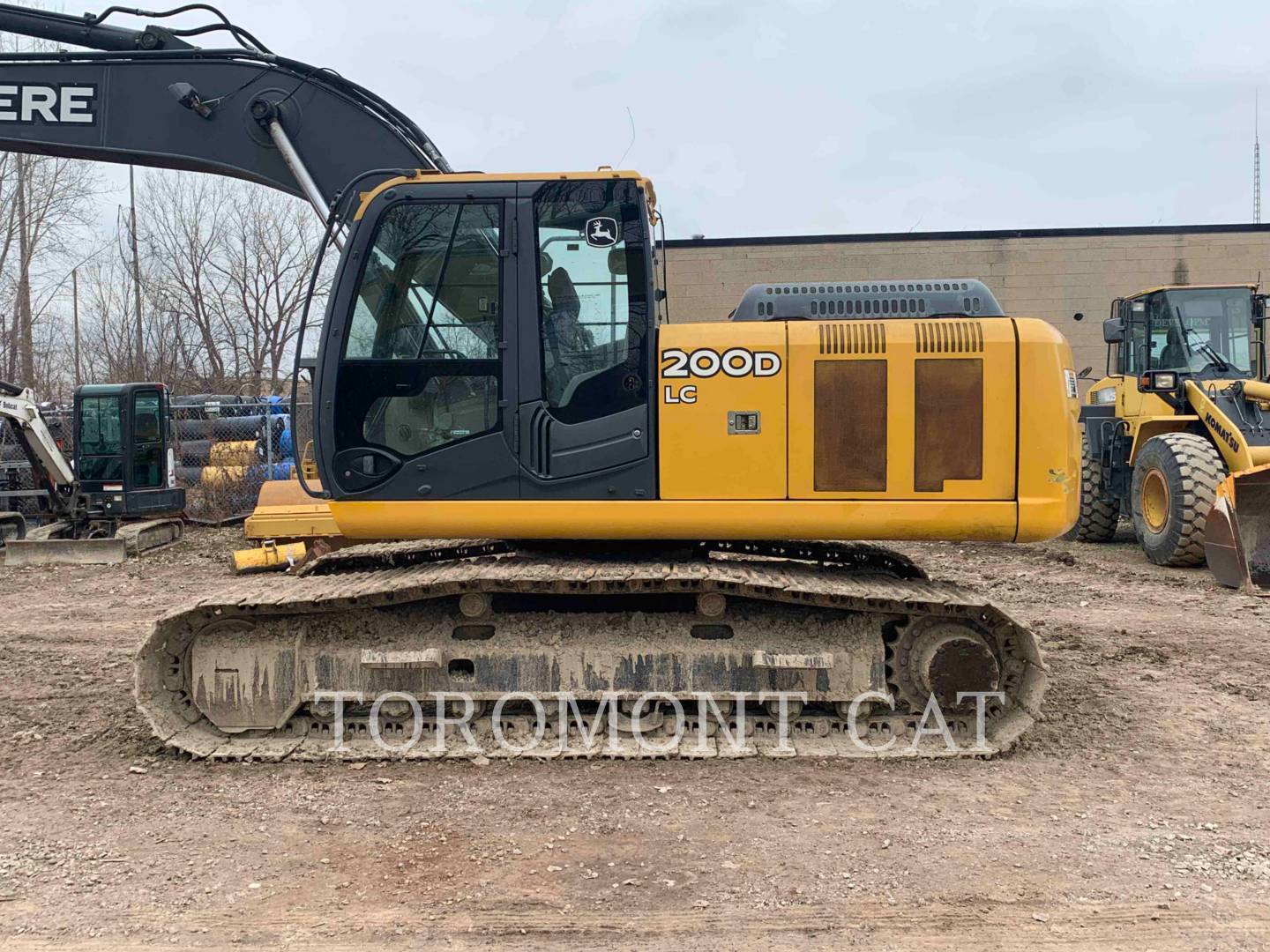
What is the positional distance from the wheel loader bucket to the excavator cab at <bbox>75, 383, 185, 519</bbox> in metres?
12.6

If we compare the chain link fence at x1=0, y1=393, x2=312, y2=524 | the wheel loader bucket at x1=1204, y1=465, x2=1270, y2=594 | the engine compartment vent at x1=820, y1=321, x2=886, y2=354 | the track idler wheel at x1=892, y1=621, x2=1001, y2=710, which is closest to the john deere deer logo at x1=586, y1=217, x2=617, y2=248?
the engine compartment vent at x1=820, y1=321, x2=886, y2=354

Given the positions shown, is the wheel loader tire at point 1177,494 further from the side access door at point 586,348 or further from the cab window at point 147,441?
the cab window at point 147,441

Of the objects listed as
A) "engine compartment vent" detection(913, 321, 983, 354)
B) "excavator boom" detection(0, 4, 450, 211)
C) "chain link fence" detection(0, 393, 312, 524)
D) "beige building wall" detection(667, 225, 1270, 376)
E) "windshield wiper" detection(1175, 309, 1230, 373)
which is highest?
"beige building wall" detection(667, 225, 1270, 376)

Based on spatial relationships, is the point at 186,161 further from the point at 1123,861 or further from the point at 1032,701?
the point at 1123,861

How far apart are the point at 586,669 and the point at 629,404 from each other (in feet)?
4.30

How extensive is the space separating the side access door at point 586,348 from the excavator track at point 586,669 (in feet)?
1.63

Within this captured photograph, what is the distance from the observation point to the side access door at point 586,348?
4.79m

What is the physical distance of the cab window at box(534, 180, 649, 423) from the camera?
15.7ft

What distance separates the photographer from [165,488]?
14.2 meters

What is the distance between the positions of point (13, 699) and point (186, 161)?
330cm

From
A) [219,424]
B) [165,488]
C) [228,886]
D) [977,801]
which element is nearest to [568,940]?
[228,886]

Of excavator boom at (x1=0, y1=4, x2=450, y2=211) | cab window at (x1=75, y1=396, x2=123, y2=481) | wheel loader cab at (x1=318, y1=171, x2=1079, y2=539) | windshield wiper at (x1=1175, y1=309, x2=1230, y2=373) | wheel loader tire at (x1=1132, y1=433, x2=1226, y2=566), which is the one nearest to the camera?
wheel loader cab at (x1=318, y1=171, x2=1079, y2=539)

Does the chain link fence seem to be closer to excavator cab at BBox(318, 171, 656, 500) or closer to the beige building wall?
the beige building wall

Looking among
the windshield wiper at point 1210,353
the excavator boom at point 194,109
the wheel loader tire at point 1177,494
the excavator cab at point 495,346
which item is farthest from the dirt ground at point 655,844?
the windshield wiper at point 1210,353
